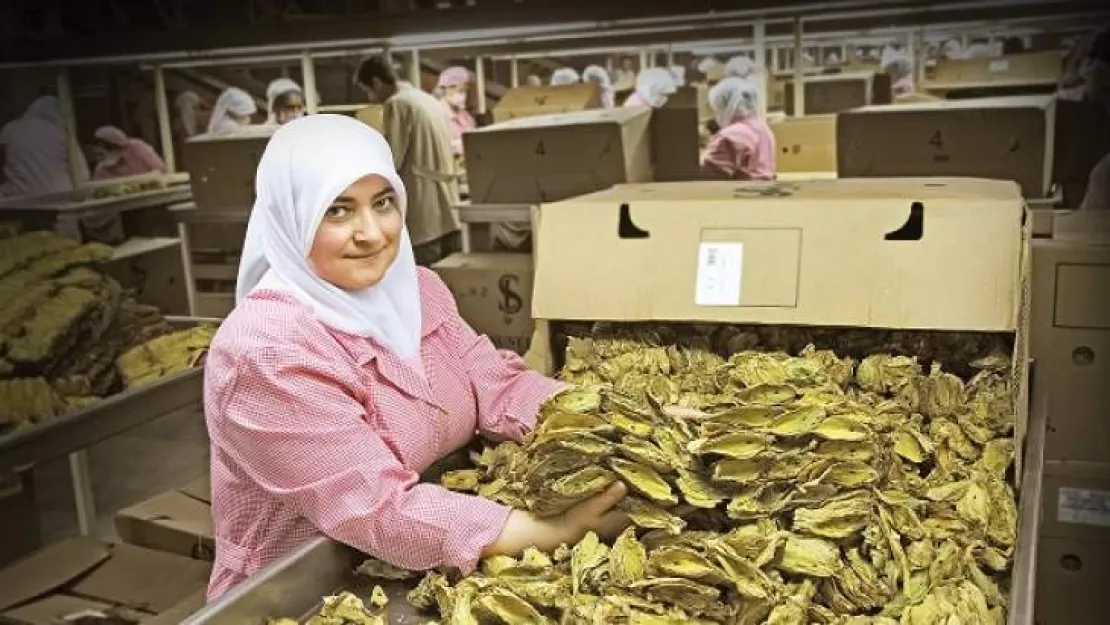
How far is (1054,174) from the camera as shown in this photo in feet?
8.84

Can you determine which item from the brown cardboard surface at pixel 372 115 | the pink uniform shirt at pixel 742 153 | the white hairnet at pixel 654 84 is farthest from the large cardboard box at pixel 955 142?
the white hairnet at pixel 654 84

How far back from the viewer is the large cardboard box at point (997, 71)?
3.48m

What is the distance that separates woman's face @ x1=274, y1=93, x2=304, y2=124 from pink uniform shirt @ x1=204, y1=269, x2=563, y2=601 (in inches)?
42.8

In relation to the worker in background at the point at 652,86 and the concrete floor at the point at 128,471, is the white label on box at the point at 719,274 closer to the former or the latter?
the concrete floor at the point at 128,471

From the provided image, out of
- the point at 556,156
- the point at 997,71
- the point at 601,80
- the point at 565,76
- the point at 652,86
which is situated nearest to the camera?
the point at 556,156

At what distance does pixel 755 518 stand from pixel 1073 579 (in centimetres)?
112

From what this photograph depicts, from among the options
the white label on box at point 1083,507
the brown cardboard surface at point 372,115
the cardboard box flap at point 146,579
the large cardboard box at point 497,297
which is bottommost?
the cardboard box flap at point 146,579

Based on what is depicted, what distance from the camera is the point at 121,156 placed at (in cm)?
255

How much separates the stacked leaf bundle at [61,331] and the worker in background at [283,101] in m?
0.65

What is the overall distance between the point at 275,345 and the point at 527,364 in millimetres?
695

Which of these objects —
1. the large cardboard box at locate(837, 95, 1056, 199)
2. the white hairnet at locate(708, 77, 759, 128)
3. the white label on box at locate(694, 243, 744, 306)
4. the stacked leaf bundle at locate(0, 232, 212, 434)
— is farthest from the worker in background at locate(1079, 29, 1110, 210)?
the stacked leaf bundle at locate(0, 232, 212, 434)

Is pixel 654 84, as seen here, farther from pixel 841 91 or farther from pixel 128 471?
pixel 128 471

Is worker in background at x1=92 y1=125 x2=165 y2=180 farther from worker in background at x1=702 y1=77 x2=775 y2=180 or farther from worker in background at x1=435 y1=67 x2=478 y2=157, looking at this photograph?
worker in background at x1=702 y1=77 x2=775 y2=180

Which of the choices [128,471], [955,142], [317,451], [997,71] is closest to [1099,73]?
[955,142]
